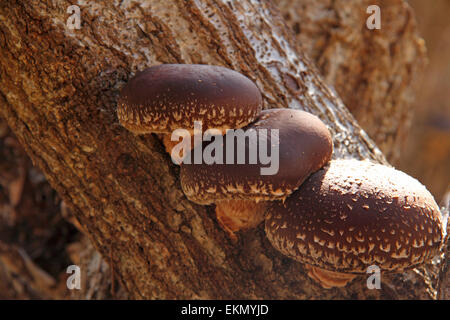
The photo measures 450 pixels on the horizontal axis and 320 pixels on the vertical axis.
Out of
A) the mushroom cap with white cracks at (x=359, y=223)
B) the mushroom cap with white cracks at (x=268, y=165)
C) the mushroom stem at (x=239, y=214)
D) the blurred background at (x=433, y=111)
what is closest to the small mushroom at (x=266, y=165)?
the mushroom cap with white cracks at (x=268, y=165)

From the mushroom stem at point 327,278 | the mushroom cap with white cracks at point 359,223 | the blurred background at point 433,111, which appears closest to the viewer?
the mushroom cap with white cracks at point 359,223

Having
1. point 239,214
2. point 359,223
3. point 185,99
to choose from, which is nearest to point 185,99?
point 185,99

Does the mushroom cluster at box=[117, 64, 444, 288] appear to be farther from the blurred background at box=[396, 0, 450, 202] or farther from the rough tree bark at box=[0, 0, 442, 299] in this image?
the blurred background at box=[396, 0, 450, 202]

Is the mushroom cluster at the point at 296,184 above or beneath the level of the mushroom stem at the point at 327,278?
above

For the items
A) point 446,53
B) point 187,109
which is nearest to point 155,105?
point 187,109

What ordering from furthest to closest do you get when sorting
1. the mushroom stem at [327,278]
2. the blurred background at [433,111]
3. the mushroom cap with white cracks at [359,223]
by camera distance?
the blurred background at [433,111] < the mushroom stem at [327,278] < the mushroom cap with white cracks at [359,223]

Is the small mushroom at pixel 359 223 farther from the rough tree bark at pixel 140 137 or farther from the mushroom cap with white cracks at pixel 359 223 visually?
the rough tree bark at pixel 140 137
